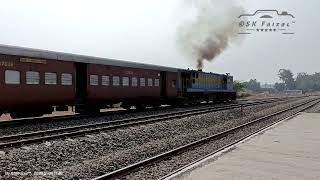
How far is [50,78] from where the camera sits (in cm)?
2167

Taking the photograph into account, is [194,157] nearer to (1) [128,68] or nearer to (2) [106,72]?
(2) [106,72]

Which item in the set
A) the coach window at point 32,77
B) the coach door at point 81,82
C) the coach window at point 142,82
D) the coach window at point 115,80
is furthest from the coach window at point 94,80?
the coach window at point 142,82

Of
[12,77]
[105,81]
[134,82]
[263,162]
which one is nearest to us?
[263,162]

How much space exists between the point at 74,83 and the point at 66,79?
71 cm

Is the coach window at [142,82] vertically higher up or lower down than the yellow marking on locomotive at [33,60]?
lower down

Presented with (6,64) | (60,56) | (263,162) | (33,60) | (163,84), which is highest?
(60,56)

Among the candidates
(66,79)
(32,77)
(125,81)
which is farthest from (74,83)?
(125,81)

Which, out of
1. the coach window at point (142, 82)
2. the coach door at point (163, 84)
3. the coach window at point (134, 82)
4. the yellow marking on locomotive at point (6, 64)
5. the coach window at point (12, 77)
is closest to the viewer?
the yellow marking on locomotive at point (6, 64)

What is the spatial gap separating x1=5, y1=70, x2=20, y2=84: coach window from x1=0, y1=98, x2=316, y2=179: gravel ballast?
199 inches

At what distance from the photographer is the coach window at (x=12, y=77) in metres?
18.9

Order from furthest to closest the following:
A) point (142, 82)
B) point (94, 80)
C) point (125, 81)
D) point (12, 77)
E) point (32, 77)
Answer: point (142, 82) → point (125, 81) → point (94, 80) → point (32, 77) → point (12, 77)

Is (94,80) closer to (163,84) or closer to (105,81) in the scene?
(105,81)

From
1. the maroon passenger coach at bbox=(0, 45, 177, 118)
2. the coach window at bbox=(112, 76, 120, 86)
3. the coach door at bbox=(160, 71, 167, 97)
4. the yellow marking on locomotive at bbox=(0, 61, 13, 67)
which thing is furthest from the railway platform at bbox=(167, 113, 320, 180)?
the coach door at bbox=(160, 71, 167, 97)

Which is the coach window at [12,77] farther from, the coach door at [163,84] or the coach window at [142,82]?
the coach door at [163,84]
